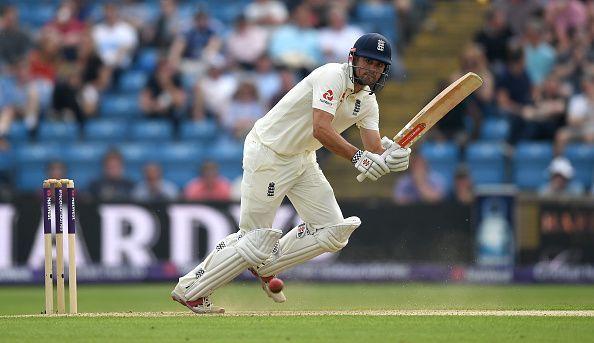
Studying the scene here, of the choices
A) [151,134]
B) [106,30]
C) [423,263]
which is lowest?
[423,263]

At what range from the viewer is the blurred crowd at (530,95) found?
13.5 metres

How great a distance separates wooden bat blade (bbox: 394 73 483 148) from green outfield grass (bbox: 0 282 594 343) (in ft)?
3.72

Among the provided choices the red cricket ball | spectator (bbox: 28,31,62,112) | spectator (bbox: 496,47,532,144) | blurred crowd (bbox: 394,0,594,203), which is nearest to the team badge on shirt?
the red cricket ball

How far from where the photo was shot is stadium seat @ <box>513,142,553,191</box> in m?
14.0

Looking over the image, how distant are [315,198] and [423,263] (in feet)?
15.9

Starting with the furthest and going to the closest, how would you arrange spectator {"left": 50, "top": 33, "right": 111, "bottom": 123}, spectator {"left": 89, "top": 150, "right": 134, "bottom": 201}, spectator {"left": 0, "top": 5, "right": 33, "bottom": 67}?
spectator {"left": 0, "top": 5, "right": 33, "bottom": 67}
spectator {"left": 50, "top": 33, "right": 111, "bottom": 123}
spectator {"left": 89, "top": 150, "right": 134, "bottom": 201}

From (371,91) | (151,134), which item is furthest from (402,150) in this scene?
(151,134)

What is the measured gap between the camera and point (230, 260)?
27.1ft

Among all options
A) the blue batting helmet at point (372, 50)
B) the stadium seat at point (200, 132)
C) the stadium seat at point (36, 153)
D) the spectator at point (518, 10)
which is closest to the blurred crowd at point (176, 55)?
the stadium seat at point (200, 132)

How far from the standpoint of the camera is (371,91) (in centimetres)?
830

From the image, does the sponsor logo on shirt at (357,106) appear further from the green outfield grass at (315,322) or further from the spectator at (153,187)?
the spectator at (153,187)

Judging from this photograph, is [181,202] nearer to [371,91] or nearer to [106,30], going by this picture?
[106,30]

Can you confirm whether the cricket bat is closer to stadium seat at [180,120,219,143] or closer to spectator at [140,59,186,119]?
stadium seat at [180,120,219,143]

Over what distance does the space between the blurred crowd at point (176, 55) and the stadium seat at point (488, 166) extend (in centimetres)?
210
